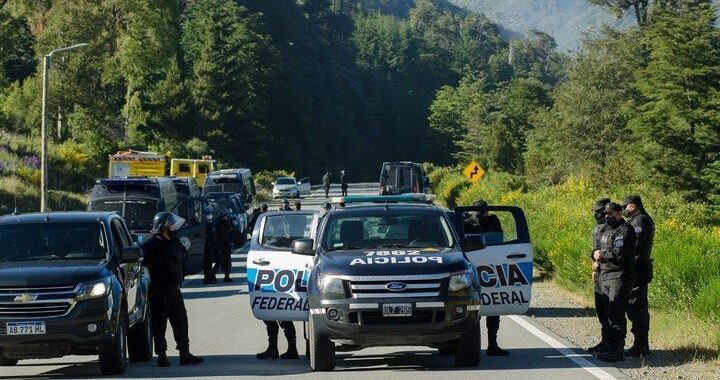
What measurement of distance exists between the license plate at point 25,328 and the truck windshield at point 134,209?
51.9 ft

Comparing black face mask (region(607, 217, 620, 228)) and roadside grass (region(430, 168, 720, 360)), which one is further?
roadside grass (region(430, 168, 720, 360))

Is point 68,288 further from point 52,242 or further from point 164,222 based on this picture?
point 164,222

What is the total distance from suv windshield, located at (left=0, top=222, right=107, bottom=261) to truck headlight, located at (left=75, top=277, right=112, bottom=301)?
80cm

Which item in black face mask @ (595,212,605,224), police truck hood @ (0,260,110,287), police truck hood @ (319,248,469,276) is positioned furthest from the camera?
black face mask @ (595,212,605,224)

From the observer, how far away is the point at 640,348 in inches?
584

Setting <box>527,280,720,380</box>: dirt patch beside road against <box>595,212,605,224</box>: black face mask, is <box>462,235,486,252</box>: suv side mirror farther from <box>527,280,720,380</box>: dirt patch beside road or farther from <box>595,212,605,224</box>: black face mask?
<box>595,212,605,224</box>: black face mask

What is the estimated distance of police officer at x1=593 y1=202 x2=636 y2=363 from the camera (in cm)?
1439

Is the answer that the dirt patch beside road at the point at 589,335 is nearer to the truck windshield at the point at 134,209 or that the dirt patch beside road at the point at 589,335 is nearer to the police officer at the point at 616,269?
the police officer at the point at 616,269

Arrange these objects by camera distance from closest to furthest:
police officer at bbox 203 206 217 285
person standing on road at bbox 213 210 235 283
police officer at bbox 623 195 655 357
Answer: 1. police officer at bbox 623 195 655 357
2. police officer at bbox 203 206 217 285
3. person standing on road at bbox 213 210 235 283

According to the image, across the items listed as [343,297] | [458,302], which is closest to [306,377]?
[343,297]

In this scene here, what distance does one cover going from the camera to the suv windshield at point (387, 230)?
14172 mm

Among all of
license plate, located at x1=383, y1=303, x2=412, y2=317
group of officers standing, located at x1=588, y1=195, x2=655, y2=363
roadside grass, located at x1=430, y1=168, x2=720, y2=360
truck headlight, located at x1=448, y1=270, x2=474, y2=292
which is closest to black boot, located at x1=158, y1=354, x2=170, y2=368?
license plate, located at x1=383, y1=303, x2=412, y2=317

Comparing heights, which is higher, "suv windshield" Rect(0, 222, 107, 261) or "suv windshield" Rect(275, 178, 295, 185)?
"suv windshield" Rect(0, 222, 107, 261)

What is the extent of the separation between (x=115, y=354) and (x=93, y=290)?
0.79m
